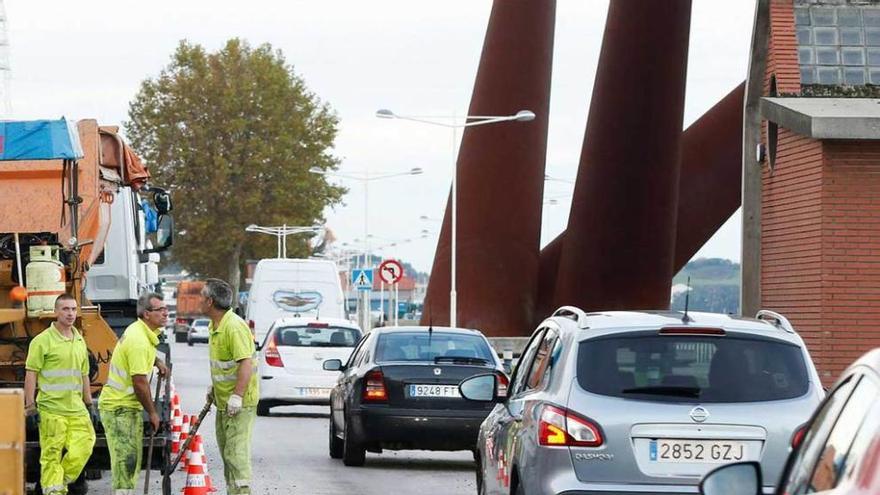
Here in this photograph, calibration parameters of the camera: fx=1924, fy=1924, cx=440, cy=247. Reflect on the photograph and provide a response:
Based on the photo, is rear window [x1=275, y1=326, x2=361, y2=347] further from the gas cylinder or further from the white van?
the white van

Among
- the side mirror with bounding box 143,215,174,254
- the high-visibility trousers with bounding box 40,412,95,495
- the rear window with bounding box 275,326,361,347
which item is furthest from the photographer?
the rear window with bounding box 275,326,361,347

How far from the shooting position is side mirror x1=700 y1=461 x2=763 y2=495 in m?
5.79

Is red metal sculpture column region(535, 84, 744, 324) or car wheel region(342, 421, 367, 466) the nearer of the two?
car wheel region(342, 421, 367, 466)

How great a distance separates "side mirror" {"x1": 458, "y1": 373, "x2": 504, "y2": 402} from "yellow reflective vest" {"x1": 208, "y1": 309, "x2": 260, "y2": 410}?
225 centimetres

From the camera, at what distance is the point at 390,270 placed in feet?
153

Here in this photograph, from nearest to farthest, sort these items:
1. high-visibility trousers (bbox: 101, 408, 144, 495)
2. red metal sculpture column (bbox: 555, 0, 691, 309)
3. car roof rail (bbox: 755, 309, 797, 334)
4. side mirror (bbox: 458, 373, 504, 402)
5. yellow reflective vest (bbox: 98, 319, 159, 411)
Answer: car roof rail (bbox: 755, 309, 797, 334)
side mirror (bbox: 458, 373, 504, 402)
high-visibility trousers (bbox: 101, 408, 144, 495)
yellow reflective vest (bbox: 98, 319, 159, 411)
red metal sculpture column (bbox: 555, 0, 691, 309)

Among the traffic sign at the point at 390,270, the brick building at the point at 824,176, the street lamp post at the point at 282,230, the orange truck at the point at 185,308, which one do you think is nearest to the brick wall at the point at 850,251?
the brick building at the point at 824,176

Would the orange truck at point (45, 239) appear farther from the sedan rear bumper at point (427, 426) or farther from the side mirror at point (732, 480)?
the side mirror at point (732, 480)

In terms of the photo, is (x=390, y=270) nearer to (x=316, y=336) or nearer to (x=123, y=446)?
(x=316, y=336)

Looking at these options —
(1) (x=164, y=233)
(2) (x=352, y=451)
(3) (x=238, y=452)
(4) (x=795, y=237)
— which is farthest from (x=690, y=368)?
(4) (x=795, y=237)

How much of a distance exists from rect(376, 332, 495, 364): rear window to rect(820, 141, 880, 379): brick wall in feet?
17.5

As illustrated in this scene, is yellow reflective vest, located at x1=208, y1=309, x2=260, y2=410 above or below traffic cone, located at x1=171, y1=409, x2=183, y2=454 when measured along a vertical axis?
above

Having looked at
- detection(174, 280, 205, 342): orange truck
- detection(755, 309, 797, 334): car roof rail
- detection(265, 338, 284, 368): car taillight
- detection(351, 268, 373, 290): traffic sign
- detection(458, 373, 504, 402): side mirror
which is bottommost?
detection(174, 280, 205, 342): orange truck

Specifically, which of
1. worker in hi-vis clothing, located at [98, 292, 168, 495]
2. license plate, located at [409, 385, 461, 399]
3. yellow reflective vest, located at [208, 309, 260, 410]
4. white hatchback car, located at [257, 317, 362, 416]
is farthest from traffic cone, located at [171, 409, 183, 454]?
white hatchback car, located at [257, 317, 362, 416]
